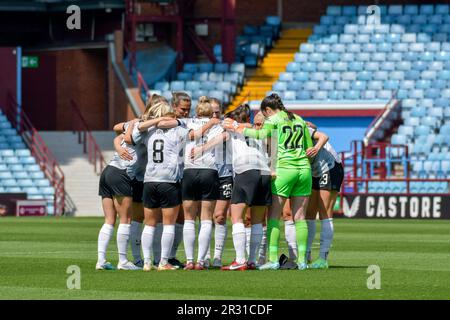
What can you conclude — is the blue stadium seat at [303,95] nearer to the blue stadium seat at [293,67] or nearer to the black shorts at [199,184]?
the blue stadium seat at [293,67]

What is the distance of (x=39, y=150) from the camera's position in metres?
42.7

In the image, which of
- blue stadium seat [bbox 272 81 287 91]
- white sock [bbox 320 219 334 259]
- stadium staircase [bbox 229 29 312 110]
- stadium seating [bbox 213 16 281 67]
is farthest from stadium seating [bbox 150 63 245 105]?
white sock [bbox 320 219 334 259]

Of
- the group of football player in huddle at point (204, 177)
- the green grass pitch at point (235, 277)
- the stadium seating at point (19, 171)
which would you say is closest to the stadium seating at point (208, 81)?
the stadium seating at point (19, 171)

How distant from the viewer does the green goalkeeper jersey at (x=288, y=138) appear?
15531mm

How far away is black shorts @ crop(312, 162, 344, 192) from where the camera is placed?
16.3 metres

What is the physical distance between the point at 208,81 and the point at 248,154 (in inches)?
1127

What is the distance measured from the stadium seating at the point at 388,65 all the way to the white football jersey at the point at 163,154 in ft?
79.3

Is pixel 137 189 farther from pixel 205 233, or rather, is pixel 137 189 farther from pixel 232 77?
pixel 232 77

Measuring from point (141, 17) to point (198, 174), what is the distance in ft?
96.6

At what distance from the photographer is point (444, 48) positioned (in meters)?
43.9

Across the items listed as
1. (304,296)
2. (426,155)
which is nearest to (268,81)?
(426,155)

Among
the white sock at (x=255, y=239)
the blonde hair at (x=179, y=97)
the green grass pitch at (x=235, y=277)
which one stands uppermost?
the blonde hair at (x=179, y=97)

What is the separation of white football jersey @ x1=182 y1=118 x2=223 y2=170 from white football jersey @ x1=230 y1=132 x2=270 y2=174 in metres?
0.27

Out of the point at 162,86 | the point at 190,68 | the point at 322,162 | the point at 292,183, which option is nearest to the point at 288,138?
the point at 292,183
